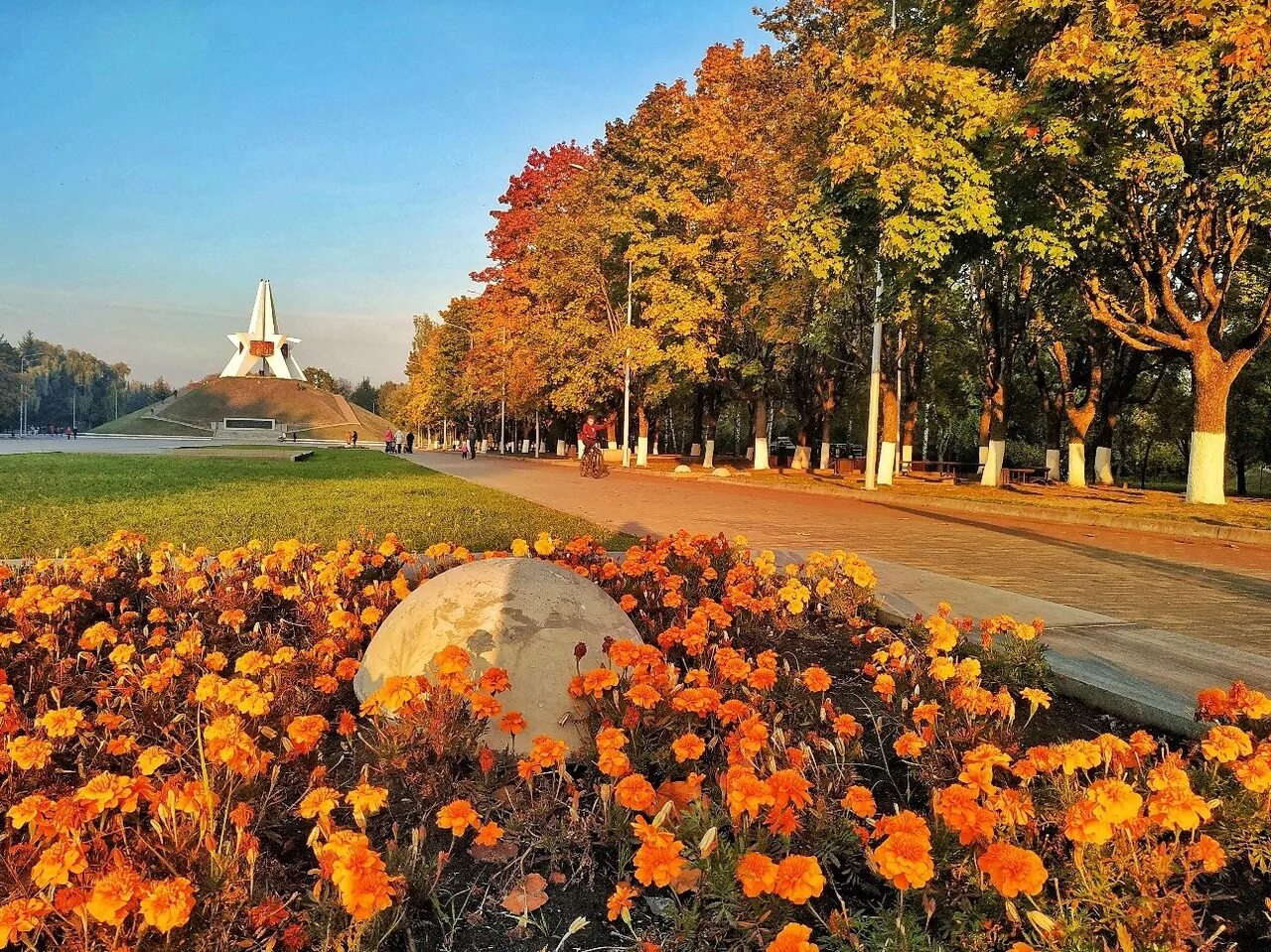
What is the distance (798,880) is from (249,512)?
10281mm

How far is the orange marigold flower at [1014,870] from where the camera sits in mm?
1645

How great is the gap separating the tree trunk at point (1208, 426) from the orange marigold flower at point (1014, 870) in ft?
51.8

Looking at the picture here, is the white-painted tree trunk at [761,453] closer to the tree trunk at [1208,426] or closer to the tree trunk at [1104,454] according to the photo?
the tree trunk at [1104,454]

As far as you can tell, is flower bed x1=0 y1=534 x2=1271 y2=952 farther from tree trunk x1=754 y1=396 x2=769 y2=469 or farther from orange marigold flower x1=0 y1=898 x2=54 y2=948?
tree trunk x1=754 y1=396 x2=769 y2=469

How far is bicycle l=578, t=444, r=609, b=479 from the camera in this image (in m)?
A: 23.3

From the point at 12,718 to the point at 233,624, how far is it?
110cm

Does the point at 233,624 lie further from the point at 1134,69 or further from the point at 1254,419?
the point at 1254,419

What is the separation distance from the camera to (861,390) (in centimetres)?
3600

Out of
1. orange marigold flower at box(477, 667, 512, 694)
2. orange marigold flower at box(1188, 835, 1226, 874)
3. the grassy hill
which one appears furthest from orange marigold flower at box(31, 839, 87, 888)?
the grassy hill

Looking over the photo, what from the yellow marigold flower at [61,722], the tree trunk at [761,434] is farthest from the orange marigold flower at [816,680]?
the tree trunk at [761,434]

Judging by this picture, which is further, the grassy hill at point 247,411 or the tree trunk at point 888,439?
the grassy hill at point 247,411

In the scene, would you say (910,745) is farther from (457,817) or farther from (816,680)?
(457,817)

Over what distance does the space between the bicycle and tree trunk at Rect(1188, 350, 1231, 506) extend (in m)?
14.2

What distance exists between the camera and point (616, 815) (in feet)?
7.73
